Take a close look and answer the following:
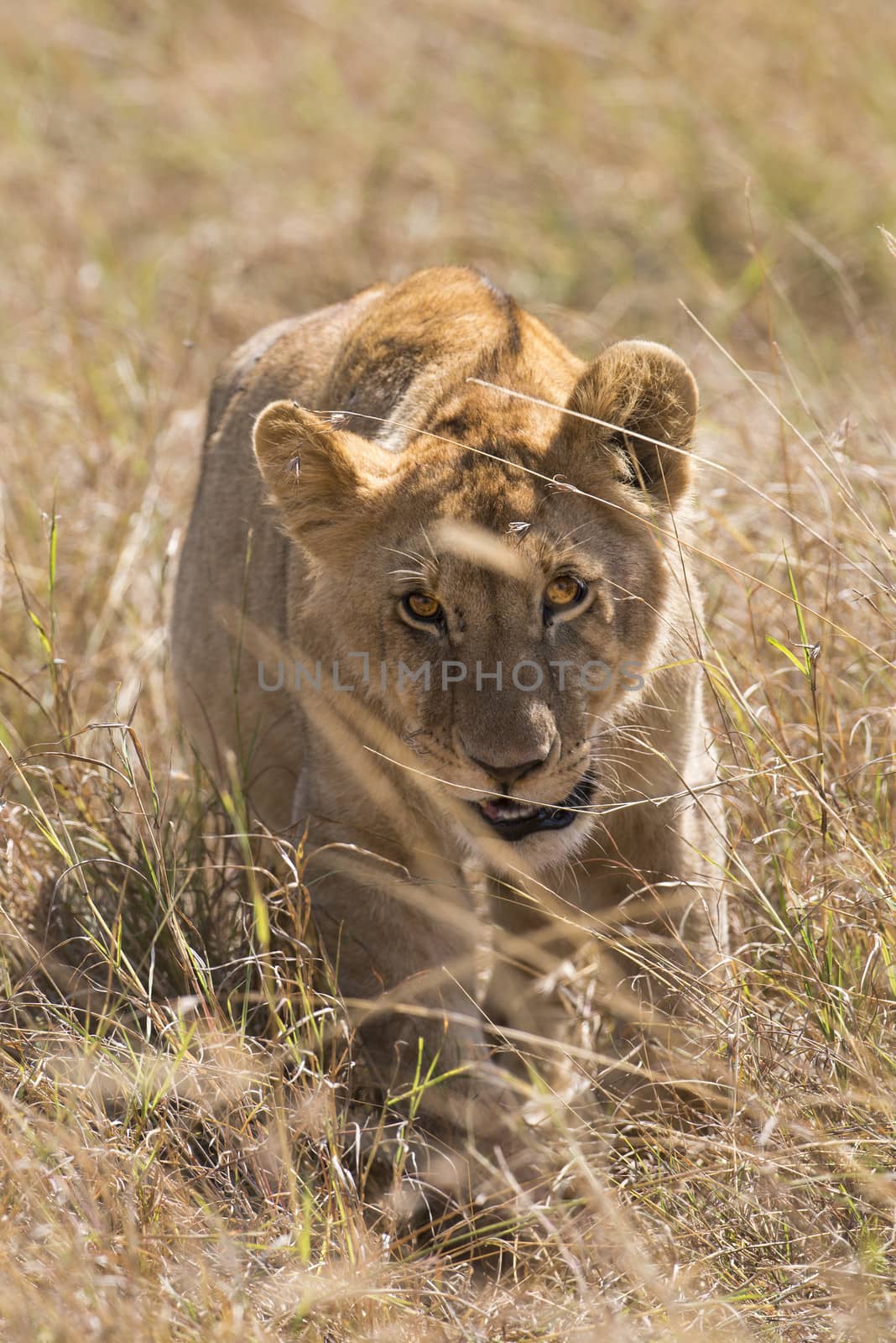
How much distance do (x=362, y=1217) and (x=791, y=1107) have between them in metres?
1.00

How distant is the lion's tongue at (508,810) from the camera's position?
142 inches

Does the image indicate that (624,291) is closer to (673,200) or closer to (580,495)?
(673,200)

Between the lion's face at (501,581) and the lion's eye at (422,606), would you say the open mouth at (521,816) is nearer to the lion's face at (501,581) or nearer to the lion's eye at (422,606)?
the lion's face at (501,581)

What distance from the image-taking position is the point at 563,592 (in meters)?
3.61

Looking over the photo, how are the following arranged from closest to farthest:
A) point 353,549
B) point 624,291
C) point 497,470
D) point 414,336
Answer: point 497,470
point 353,549
point 414,336
point 624,291

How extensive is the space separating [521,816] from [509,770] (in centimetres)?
22

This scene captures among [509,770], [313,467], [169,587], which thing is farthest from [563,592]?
[169,587]

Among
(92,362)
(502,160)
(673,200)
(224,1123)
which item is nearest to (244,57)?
(502,160)

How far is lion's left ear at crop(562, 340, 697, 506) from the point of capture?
12.1 feet

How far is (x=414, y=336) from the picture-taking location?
431 cm

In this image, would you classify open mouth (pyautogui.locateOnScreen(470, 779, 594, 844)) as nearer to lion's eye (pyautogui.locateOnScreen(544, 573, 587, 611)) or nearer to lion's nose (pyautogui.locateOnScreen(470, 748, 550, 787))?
lion's nose (pyautogui.locateOnScreen(470, 748, 550, 787))

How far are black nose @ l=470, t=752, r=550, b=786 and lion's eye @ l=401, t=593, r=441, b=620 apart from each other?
1.32 feet

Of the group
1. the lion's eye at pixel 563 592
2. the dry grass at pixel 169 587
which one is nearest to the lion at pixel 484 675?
the lion's eye at pixel 563 592

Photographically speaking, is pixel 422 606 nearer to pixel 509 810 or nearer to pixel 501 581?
pixel 501 581
